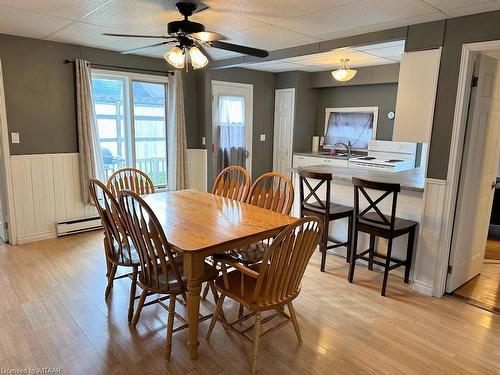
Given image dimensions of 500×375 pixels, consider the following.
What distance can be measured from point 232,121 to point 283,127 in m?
1.01

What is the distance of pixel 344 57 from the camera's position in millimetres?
4629

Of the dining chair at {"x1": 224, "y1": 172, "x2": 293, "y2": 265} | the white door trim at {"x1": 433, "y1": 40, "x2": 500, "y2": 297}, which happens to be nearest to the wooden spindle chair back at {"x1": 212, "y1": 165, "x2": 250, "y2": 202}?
the dining chair at {"x1": 224, "y1": 172, "x2": 293, "y2": 265}

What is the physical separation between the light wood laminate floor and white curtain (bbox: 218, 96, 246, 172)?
3.14 meters

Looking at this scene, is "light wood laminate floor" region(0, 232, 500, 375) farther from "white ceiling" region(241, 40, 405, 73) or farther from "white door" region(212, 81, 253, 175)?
"white door" region(212, 81, 253, 175)

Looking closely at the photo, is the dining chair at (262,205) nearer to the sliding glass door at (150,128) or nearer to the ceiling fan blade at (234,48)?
the ceiling fan blade at (234,48)

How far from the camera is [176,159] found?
5.02 meters

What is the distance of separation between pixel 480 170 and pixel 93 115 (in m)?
4.14

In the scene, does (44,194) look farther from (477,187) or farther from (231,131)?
(477,187)

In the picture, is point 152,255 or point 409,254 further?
point 409,254

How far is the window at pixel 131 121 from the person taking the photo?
4.53 metres

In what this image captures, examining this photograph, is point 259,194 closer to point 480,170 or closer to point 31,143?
point 480,170

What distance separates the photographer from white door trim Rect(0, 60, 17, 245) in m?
3.70

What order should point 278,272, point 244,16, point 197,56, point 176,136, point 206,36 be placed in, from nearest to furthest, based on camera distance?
1. point 278,272
2. point 206,36
3. point 197,56
4. point 244,16
5. point 176,136

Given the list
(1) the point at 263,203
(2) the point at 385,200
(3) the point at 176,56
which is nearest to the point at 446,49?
(2) the point at 385,200
